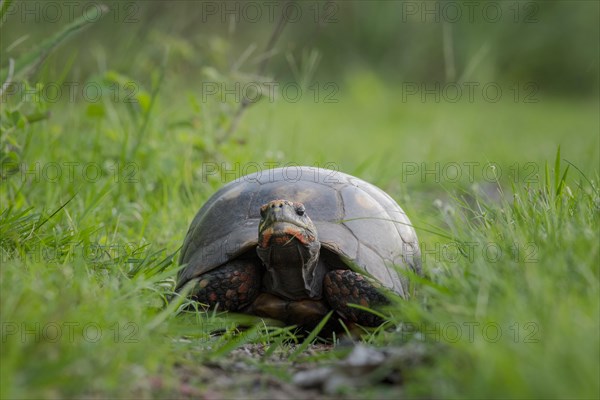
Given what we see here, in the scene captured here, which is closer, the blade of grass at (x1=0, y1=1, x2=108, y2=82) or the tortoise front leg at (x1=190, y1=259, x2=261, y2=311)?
the tortoise front leg at (x1=190, y1=259, x2=261, y2=311)

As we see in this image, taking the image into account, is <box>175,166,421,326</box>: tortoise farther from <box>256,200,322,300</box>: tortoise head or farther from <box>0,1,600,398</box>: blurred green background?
<box>0,1,600,398</box>: blurred green background

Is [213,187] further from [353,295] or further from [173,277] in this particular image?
[353,295]

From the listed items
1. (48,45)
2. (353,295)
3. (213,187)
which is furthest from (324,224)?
(213,187)

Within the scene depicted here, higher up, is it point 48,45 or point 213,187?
point 48,45

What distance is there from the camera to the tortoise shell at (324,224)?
8.73ft

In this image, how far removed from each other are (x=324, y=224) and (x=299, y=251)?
0.17 m

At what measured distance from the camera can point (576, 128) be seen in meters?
8.95

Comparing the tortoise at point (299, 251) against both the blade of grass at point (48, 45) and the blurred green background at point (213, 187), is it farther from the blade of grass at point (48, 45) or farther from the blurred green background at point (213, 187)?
the blade of grass at point (48, 45)

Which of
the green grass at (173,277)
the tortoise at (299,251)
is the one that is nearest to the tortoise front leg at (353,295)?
the tortoise at (299,251)

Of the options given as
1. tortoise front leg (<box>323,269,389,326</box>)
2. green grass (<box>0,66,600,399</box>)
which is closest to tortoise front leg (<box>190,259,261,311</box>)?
green grass (<box>0,66,600,399</box>)

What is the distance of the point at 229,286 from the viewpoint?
107 inches

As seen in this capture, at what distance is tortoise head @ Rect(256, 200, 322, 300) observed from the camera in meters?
2.53

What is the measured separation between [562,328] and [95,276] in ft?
→ 5.01

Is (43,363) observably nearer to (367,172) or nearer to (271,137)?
(367,172)
